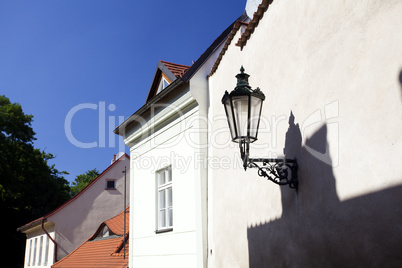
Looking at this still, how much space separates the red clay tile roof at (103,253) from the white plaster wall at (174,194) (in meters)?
1.59

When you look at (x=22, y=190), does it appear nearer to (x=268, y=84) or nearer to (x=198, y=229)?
(x=198, y=229)

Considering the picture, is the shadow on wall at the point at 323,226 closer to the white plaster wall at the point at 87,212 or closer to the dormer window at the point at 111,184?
the white plaster wall at the point at 87,212

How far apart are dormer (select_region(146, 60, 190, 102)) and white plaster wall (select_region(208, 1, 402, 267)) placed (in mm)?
3511

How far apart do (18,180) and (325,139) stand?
92.9 feet

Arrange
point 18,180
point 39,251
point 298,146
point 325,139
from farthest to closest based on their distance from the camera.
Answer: point 18,180 < point 39,251 < point 298,146 < point 325,139

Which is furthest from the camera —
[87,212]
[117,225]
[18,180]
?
[18,180]

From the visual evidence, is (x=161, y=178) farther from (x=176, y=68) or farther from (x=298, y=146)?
(x=298, y=146)

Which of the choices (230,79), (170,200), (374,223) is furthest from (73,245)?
(374,223)

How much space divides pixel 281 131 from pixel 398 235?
2.18 m

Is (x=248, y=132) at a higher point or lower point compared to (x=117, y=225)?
higher

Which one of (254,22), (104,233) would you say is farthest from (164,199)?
(104,233)

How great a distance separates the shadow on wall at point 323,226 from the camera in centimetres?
320

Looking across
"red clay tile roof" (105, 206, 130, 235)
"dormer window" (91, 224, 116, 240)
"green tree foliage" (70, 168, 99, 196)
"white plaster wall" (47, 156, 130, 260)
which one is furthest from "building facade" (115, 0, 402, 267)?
"green tree foliage" (70, 168, 99, 196)

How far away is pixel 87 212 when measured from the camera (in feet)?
70.1
